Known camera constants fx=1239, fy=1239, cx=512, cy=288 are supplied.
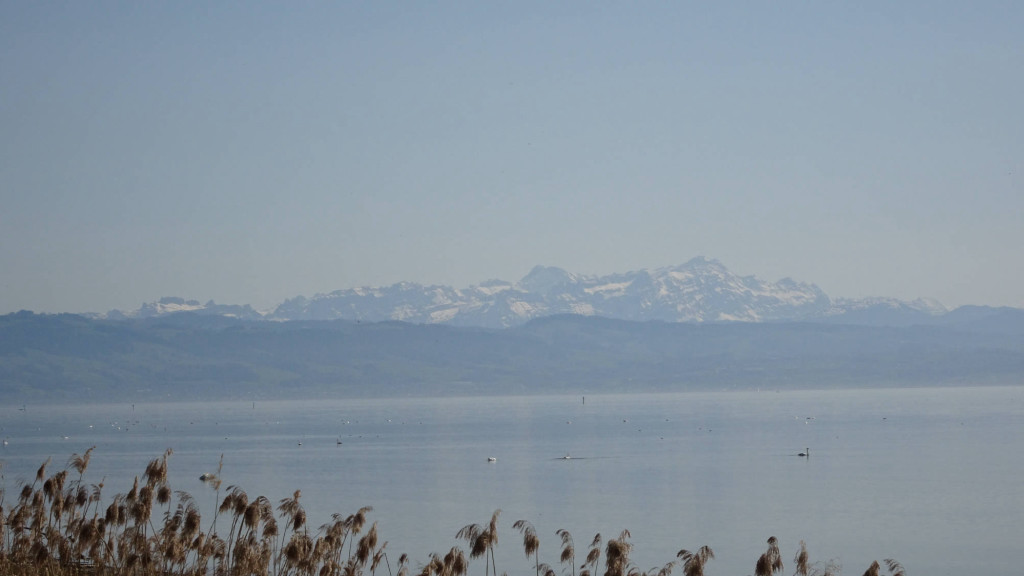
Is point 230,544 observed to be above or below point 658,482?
above

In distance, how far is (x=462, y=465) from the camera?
6412 cm

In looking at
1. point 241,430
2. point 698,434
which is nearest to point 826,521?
point 698,434

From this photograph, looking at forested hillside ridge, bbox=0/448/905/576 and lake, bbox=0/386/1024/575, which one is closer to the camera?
forested hillside ridge, bbox=0/448/905/576

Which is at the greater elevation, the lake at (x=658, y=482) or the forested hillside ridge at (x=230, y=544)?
the forested hillside ridge at (x=230, y=544)

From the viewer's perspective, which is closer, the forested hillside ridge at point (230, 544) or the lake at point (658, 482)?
the forested hillside ridge at point (230, 544)

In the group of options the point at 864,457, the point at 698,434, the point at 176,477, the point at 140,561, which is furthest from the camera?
the point at 698,434

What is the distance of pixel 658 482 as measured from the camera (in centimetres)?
5206

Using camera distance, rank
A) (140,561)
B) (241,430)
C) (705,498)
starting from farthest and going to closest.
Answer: (241,430), (705,498), (140,561)

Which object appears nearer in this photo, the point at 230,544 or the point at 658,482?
the point at 230,544

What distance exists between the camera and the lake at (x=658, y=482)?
32.2 meters

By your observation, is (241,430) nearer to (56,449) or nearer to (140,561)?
(56,449)

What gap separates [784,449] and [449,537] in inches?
1815

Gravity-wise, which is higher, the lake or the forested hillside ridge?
the forested hillside ridge

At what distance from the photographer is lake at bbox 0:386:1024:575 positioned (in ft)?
106
